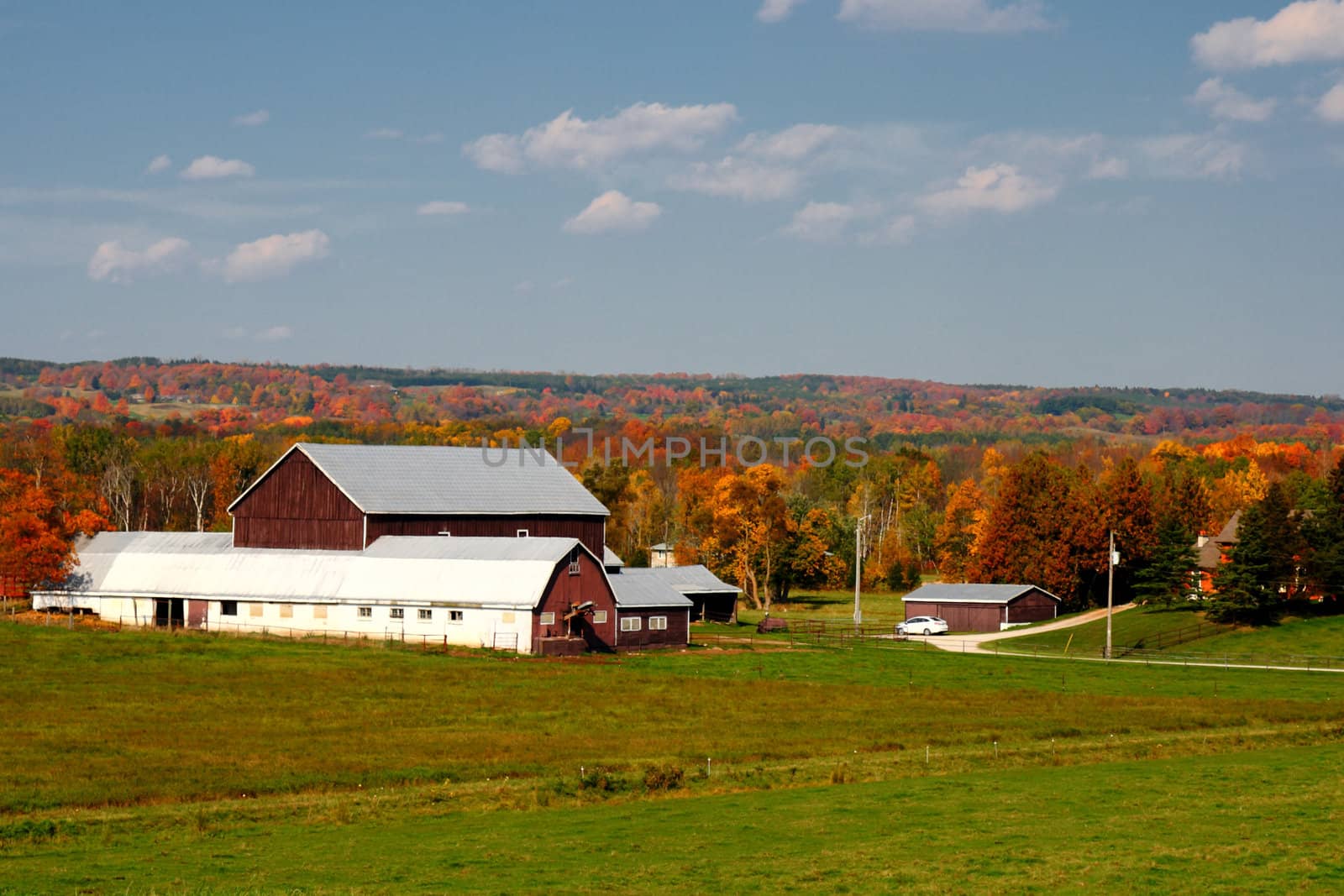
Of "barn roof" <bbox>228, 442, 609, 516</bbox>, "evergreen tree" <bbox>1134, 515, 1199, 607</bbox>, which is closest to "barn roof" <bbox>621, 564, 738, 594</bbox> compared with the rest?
"barn roof" <bbox>228, 442, 609, 516</bbox>

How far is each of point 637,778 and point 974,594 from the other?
59.6 metres

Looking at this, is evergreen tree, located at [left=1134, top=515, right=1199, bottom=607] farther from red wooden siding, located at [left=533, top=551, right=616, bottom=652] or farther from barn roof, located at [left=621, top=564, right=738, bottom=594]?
red wooden siding, located at [left=533, top=551, right=616, bottom=652]

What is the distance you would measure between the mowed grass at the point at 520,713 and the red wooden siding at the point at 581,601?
12.8 feet

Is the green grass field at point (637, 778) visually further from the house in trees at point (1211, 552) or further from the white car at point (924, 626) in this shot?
the house in trees at point (1211, 552)

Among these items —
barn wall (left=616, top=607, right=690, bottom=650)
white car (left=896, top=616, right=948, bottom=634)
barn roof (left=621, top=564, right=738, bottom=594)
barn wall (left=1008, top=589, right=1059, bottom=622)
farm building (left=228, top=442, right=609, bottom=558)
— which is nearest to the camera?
barn wall (left=616, top=607, right=690, bottom=650)

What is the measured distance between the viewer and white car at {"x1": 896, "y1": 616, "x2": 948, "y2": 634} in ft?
273

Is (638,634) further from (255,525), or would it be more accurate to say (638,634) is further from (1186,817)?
(1186,817)

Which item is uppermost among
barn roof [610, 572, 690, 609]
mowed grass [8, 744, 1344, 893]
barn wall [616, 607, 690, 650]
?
barn roof [610, 572, 690, 609]

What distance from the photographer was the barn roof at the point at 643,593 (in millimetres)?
70062

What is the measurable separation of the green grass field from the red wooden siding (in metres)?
8.75

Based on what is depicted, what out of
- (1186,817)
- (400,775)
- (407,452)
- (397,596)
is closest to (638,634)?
(397,596)

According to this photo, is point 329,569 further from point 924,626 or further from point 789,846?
point 789,846

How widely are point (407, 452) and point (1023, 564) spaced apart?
4018cm

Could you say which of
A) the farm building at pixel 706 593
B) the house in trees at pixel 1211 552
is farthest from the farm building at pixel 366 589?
the house in trees at pixel 1211 552
